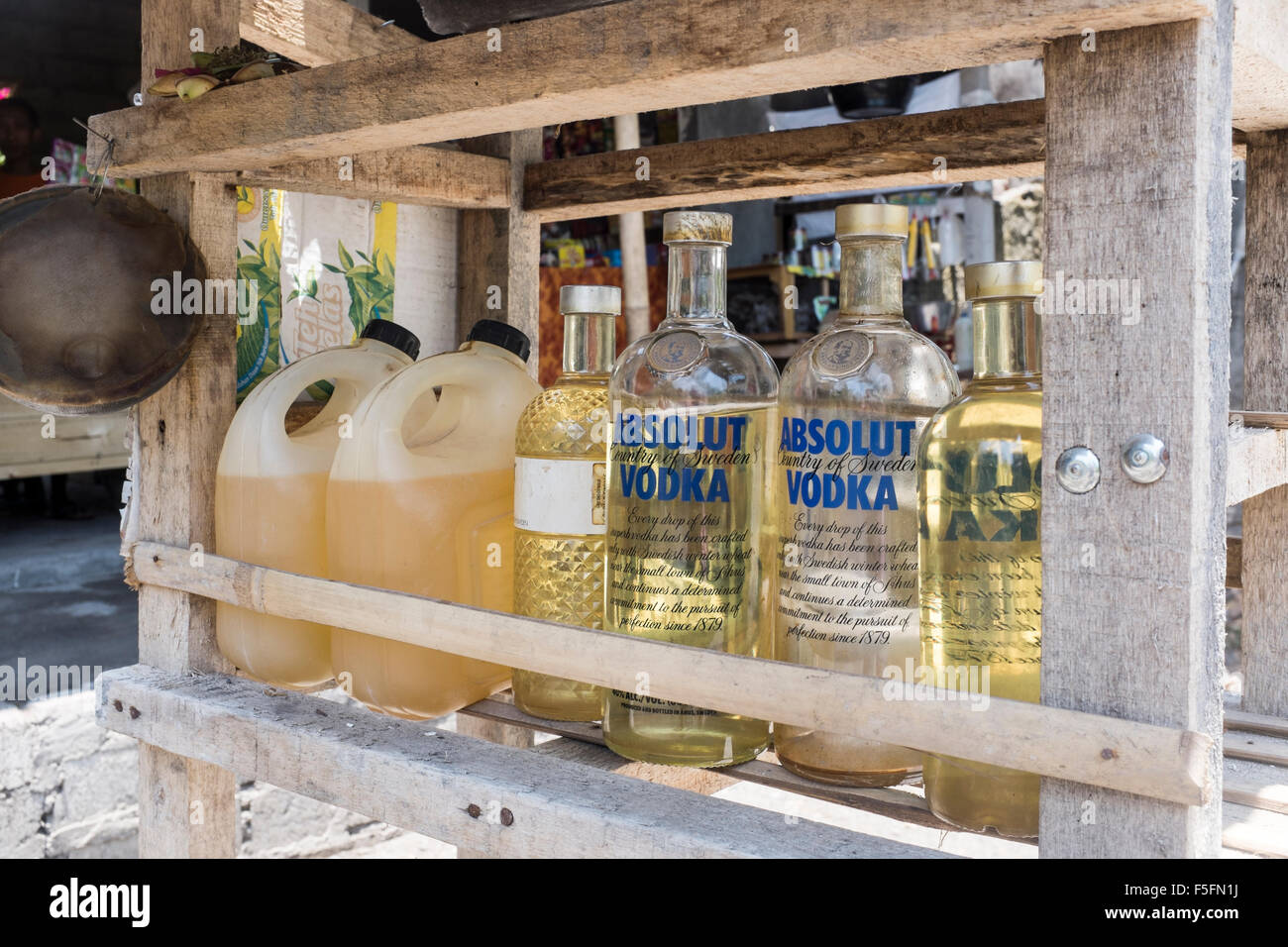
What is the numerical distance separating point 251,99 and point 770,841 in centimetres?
65

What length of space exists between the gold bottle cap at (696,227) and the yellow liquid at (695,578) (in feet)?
0.41

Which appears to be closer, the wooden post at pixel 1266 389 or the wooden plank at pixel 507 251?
the wooden post at pixel 1266 389

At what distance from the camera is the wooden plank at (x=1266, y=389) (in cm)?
98

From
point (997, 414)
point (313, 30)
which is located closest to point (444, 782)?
point (997, 414)

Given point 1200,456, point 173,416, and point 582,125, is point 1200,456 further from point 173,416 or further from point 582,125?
point 582,125

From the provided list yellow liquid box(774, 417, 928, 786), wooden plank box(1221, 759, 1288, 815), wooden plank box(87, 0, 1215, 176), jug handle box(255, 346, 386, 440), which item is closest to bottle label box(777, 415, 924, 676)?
yellow liquid box(774, 417, 928, 786)

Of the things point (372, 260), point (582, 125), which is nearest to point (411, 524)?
point (372, 260)

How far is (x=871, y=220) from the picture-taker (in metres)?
0.67

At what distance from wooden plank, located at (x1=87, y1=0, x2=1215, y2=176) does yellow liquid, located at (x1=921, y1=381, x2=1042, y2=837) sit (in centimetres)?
21

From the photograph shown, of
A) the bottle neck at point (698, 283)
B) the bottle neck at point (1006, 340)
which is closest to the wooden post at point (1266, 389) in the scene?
the bottle neck at point (1006, 340)

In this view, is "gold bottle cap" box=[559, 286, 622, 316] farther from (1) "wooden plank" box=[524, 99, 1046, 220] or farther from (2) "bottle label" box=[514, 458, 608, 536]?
(1) "wooden plank" box=[524, 99, 1046, 220]

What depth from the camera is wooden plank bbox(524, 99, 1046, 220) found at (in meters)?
0.93

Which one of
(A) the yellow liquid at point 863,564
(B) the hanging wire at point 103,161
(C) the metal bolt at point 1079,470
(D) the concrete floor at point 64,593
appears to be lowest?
(D) the concrete floor at point 64,593

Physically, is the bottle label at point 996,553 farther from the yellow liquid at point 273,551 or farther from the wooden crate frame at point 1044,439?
the yellow liquid at point 273,551
